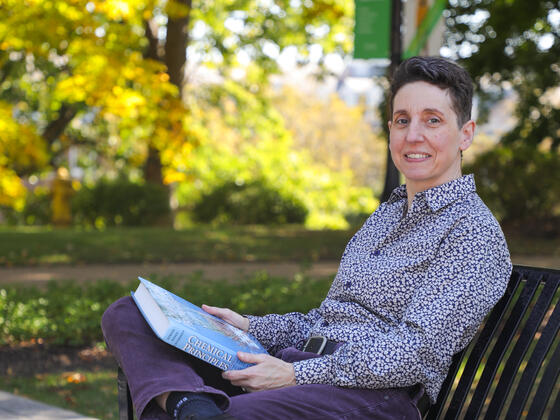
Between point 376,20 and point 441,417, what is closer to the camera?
point 441,417

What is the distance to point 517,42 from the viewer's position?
14.3 metres

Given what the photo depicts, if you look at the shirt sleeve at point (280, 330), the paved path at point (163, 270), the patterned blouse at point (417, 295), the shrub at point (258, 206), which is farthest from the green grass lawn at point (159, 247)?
the patterned blouse at point (417, 295)

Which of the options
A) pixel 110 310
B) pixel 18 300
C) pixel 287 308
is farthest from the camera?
pixel 18 300

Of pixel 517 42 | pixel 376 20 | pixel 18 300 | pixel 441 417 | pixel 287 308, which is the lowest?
pixel 18 300

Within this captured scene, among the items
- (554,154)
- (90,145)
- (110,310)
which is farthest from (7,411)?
(90,145)

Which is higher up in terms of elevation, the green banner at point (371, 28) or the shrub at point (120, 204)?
the green banner at point (371, 28)

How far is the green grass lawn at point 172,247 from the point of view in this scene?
10.5 meters

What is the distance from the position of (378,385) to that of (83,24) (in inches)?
250

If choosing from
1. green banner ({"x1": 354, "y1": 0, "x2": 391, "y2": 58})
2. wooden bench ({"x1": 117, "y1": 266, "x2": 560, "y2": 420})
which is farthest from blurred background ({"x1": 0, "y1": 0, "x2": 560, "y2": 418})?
wooden bench ({"x1": 117, "y1": 266, "x2": 560, "y2": 420})

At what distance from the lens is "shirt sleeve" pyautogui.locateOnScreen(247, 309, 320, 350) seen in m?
2.73

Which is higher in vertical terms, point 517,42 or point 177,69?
point 517,42

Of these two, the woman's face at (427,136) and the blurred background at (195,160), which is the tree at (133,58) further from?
the woman's face at (427,136)

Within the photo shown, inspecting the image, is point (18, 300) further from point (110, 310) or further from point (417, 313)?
point (417, 313)

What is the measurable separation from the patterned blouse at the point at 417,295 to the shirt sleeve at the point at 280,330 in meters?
0.19
